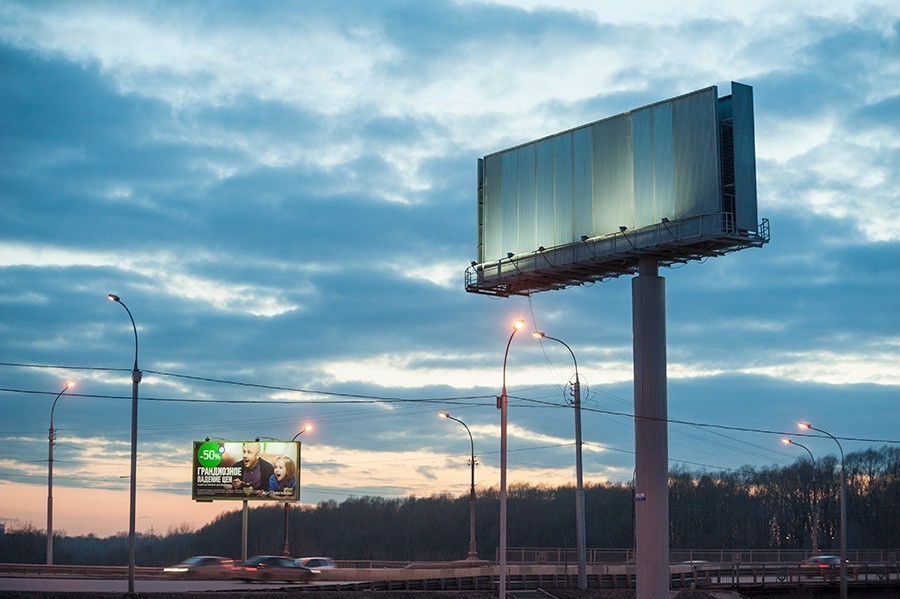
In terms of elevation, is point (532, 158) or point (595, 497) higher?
point (532, 158)

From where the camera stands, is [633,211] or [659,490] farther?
[633,211]

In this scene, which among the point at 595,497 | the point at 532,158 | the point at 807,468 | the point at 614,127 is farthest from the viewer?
the point at 595,497

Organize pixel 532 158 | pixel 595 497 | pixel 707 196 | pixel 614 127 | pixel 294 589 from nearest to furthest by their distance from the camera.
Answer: pixel 294 589 → pixel 707 196 → pixel 614 127 → pixel 532 158 → pixel 595 497

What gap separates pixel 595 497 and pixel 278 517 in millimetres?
51307

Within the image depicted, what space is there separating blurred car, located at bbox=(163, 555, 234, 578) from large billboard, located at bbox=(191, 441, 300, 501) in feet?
30.6

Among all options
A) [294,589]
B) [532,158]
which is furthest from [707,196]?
[294,589]

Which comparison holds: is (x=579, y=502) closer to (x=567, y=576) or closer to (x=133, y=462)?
(x=567, y=576)

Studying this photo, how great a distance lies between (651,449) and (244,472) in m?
35.8

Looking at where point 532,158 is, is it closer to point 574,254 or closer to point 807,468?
point 574,254

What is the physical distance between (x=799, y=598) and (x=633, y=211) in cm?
2755

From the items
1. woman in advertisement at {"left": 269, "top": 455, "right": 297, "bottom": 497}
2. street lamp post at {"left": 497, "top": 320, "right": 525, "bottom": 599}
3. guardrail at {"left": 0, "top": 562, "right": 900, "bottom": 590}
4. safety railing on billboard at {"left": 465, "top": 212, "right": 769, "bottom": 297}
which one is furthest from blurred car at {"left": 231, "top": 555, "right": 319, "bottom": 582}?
street lamp post at {"left": 497, "top": 320, "right": 525, "bottom": 599}

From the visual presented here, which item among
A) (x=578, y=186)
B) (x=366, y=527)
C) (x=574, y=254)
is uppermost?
(x=578, y=186)

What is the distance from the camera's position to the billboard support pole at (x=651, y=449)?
2030 inches

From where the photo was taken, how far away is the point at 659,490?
170 feet
